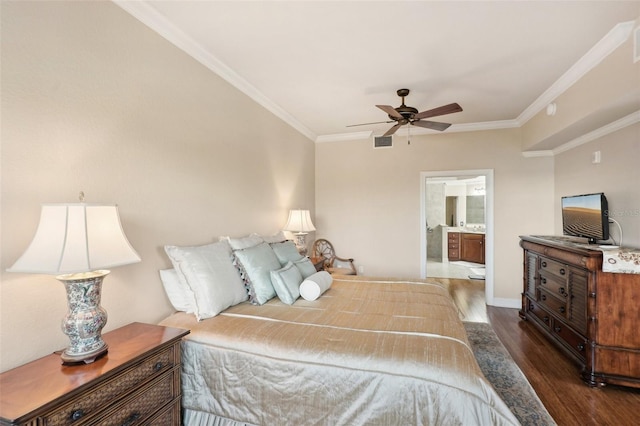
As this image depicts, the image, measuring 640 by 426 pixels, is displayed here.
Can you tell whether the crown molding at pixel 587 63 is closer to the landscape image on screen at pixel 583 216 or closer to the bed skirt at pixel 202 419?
the landscape image on screen at pixel 583 216

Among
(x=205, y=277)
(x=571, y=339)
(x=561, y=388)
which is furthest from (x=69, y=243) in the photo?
(x=571, y=339)

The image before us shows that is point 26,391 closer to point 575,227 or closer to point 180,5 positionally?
point 180,5

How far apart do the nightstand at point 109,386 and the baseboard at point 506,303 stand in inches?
182

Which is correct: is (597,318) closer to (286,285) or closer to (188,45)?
(286,285)

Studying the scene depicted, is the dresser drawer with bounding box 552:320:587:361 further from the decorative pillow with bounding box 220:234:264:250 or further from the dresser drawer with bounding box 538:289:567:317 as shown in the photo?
the decorative pillow with bounding box 220:234:264:250

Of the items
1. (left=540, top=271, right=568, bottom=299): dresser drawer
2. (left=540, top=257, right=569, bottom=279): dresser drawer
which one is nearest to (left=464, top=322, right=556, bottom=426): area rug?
(left=540, top=271, right=568, bottom=299): dresser drawer

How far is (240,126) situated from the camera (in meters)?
3.17

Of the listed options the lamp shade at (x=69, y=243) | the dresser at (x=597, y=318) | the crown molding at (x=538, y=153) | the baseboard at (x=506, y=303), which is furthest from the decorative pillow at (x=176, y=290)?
the crown molding at (x=538, y=153)

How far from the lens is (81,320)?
1371mm

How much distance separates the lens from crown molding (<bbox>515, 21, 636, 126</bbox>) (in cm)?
225

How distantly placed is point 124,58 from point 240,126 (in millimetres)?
1307

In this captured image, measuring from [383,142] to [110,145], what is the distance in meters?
4.16

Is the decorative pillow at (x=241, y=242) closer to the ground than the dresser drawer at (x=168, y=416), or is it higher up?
Result: higher up

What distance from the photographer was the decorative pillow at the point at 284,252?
9.61 feet
